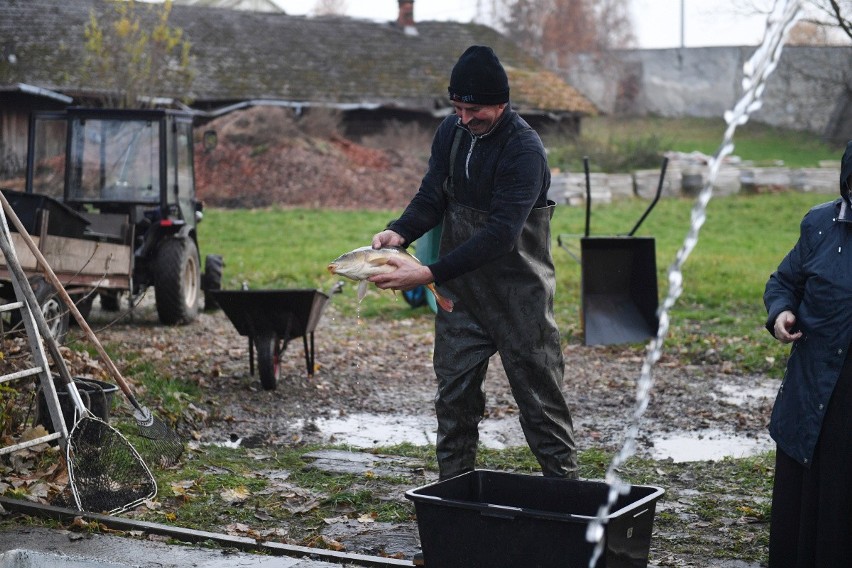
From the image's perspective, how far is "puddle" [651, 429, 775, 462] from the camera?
23.7 ft

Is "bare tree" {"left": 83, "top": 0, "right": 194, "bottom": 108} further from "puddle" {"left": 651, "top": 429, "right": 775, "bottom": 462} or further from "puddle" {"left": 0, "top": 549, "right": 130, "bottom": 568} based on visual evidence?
"puddle" {"left": 0, "top": 549, "right": 130, "bottom": 568}

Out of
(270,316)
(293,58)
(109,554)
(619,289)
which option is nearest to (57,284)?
(109,554)

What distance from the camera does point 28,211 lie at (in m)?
10.2

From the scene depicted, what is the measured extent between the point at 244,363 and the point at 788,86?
3699 cm

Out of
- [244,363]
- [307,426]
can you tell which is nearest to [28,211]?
[244,363]

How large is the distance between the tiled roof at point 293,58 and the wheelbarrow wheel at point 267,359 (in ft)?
75.9

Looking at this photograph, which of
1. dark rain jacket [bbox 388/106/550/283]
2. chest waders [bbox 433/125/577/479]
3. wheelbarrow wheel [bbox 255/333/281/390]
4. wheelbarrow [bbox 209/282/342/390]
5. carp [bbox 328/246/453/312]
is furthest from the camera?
wheelbarrow wheel [bbox 255/333/281/390]

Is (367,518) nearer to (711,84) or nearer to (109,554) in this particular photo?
(109,554)

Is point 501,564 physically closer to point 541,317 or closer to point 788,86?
point 541,317

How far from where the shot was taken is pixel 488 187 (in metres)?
4.93

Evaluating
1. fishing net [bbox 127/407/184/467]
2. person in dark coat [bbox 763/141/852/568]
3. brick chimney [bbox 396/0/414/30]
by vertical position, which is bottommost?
fishing net [bbox 127/407/184/467]

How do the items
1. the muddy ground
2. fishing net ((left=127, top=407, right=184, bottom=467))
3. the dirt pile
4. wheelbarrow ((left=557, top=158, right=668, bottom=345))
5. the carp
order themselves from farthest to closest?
the dirt pile
wheelbarrow ((left=557, top=158, right=668, bottom=345))
the muddy ground
fishing net ((left=127, top=407, right=184, bottom=467))
the carp

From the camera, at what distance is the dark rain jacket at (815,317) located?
4.16 metres

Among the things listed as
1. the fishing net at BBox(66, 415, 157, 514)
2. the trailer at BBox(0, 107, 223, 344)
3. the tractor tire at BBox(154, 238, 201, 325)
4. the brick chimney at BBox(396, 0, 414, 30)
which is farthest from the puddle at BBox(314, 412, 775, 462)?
the brick chimney at BBox(396, 0, 414, 30)
